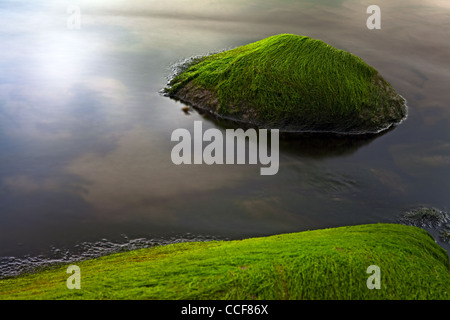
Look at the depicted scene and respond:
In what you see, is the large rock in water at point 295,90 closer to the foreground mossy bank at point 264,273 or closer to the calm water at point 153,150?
the calm water at point 153,150

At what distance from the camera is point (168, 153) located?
26.9 ft

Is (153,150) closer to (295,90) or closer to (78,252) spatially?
(78,252)

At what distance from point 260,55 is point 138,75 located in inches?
108

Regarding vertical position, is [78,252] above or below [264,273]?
above

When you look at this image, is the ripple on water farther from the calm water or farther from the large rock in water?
the large rock in water

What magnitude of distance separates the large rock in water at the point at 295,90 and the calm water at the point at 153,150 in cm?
44

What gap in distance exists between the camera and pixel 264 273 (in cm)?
482

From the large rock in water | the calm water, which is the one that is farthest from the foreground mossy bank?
the large rock in water

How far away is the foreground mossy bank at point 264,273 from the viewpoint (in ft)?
15.3

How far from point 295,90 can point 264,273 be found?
5366mm

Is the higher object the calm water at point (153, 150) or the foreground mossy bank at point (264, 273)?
the calm water at point (153, 150)

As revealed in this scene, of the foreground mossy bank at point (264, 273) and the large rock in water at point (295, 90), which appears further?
the large rock in water at point (295, 90)

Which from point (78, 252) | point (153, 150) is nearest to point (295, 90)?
point (153, 150)

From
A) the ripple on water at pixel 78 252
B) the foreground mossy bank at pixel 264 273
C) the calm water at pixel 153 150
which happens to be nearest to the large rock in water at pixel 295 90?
the calm water at pixel 153 150
